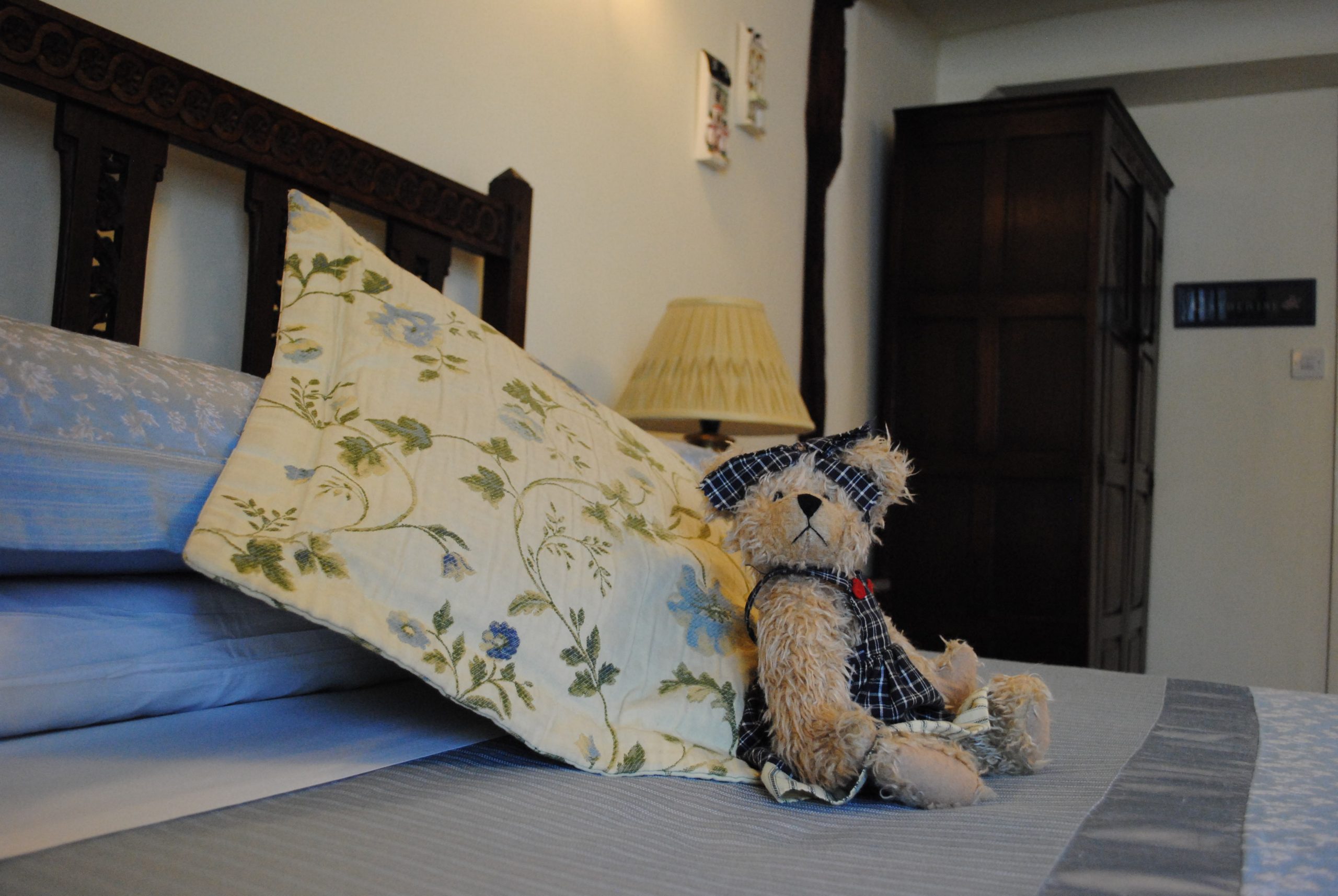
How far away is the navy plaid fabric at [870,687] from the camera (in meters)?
0.84

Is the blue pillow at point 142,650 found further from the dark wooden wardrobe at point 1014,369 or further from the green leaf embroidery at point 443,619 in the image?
the dark wooden wardrobe at point 1014,369

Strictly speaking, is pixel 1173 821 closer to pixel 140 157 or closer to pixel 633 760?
pixel 633 760

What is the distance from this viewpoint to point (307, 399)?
86 cm

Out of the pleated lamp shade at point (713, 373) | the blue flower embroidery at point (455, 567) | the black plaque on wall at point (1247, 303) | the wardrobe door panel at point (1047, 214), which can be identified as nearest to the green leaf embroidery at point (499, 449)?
the blue flower embroidery at point (455, 567)

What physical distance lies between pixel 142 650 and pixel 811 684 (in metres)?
0.49

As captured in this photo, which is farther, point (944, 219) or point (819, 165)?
point (944, 219)

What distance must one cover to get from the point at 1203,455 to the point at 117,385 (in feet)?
12.2

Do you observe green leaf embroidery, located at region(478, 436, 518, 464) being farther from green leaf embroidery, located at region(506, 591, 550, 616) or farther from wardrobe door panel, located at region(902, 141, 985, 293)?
wardrobe door panel, located at region(902, 141, 985, 293)

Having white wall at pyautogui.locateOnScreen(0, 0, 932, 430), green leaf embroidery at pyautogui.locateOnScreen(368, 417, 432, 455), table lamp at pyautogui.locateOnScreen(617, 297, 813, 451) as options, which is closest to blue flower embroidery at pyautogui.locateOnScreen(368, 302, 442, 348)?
green leaf embroidery at pyautogui.locateOnScreen(368, 417, 432, 455)

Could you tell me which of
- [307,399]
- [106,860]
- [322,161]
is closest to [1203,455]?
[322,161]

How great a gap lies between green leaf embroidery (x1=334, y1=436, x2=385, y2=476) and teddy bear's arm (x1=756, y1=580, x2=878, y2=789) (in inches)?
12.7

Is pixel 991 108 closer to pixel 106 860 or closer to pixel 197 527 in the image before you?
pixel 197 527

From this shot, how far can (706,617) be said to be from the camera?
0.90 m

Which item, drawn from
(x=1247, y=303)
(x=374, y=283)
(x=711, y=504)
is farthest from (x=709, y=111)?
(x=1247, y=303)
